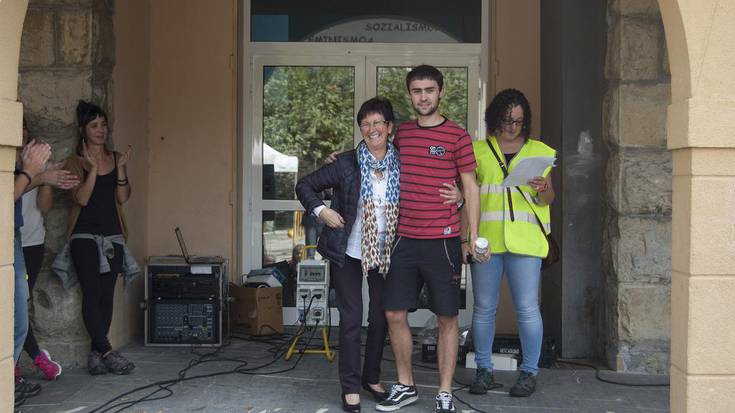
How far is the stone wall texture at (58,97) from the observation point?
612 cm

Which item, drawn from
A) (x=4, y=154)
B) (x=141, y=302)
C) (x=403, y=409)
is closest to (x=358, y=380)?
(x=403, y=409)

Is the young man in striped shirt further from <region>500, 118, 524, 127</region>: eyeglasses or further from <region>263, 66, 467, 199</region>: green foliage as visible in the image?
<region>263, 66, 467, 199</region>: green foliage

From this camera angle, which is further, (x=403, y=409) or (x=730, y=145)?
(x=403, y=409)

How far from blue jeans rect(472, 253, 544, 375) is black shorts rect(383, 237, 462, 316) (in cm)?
42

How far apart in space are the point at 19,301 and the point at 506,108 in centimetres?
306

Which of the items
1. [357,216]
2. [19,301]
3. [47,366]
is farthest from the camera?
[47,366]

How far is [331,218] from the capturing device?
4.91 meters

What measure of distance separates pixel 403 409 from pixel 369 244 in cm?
104

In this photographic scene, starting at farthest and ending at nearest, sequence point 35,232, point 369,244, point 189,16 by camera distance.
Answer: point 189,16 → point 35,232 → point 369,244

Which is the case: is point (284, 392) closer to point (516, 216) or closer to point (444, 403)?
point (444, 403)

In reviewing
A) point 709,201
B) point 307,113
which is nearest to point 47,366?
point 307,113

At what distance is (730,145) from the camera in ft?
12.9

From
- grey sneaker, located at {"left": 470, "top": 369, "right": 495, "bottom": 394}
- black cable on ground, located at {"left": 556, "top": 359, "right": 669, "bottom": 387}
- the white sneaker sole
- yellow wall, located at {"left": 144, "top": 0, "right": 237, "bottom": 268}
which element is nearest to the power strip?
black cable on ground, located at {"left": 556, "top": 359, "right": 669, "bottom": 387}

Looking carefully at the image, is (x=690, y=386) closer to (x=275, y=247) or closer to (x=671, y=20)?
(x=671, y=20)
